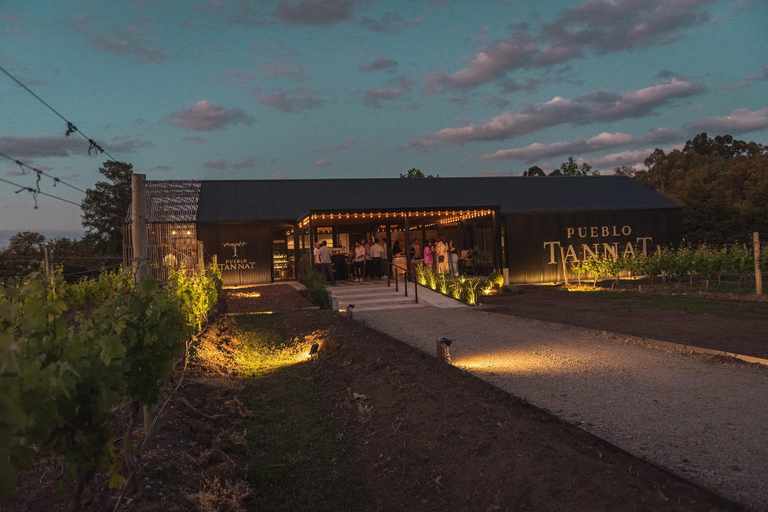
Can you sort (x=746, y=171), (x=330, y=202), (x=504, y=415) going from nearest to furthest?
1. (x=504, y=415)
2. (x=330, y=202)
3. (x=746, y=171)

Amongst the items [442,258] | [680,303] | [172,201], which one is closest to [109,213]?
[172,201]

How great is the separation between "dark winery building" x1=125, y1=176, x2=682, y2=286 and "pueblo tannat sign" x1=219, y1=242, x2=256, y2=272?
0.13ft

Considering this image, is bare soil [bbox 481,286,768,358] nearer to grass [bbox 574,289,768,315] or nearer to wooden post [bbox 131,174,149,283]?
grass [bbox 574,289,768,315]

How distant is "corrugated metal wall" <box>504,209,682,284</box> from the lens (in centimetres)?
2398

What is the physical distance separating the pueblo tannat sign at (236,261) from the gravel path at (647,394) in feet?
44.8

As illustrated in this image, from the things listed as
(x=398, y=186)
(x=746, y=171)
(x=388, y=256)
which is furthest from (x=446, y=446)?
(x=746, y=171)

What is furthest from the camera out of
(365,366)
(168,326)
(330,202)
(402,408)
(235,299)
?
(330,202)

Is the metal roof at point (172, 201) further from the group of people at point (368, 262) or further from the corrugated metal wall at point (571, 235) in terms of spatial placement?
the corrugated metal wall at point (571, 235)

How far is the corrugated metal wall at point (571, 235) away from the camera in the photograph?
78.7 ft

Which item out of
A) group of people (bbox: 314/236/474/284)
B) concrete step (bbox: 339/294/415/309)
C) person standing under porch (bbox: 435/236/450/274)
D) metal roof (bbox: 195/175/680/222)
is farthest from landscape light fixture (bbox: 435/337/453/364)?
metal roof (bbox: 195/175/680/222)

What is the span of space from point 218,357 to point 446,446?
510cm

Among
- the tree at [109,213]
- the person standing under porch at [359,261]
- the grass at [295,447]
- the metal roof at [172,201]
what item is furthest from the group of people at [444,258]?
the tree at [109,213]

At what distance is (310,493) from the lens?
4.10m

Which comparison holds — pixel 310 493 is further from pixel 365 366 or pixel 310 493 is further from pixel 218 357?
pixel 218 357
